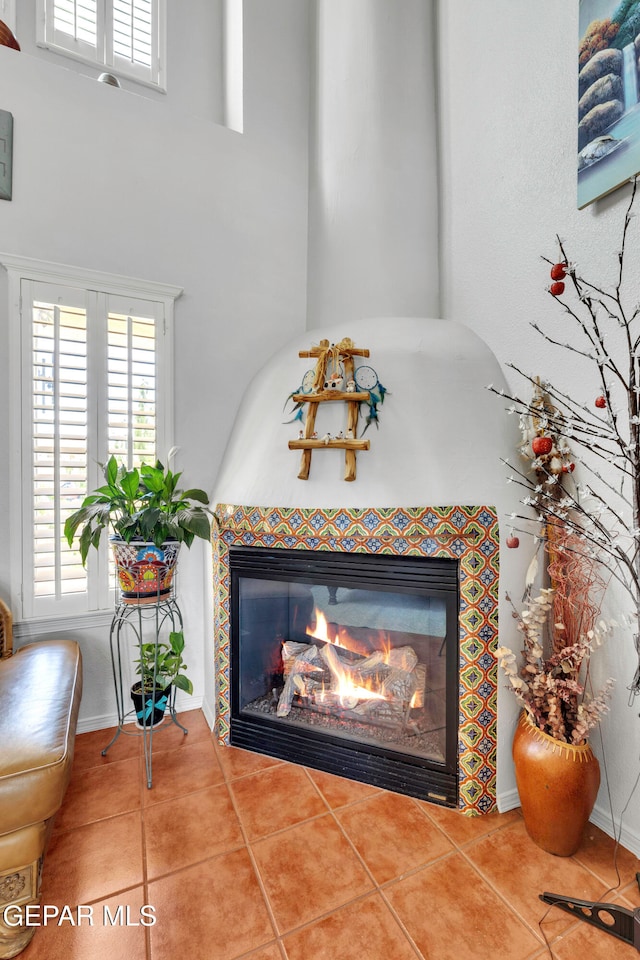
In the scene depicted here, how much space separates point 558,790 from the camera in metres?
1.37

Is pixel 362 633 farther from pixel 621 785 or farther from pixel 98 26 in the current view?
pixel 98 26

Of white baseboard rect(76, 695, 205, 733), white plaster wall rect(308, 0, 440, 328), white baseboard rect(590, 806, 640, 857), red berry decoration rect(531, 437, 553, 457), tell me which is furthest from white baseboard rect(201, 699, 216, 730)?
white plaster wall rect(308, 0, 440, 328)

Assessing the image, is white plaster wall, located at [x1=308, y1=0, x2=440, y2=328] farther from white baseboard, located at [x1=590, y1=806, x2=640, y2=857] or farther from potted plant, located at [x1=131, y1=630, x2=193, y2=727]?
white baseboard, located at [x1=590, y1=806, x2=640, y2=857]

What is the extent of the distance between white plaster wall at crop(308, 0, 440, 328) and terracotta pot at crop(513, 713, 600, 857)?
5.99 ft

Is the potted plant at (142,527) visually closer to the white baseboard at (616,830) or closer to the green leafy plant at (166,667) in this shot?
the green leafy plant at (166,667)

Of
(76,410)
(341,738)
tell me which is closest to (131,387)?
(76,410)

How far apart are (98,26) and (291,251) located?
1.59 metres

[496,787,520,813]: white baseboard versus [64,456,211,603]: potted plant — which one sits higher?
[64,456,211,603]: potted plant

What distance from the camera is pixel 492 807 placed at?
63.1 inches

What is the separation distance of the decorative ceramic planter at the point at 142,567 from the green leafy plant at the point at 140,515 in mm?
33

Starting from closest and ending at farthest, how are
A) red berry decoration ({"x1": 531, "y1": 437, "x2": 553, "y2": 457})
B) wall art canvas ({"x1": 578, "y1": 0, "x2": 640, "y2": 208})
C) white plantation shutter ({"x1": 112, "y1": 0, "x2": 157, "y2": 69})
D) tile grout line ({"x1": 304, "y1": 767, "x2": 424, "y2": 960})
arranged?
tile grout line ({"x1": 304, "y1": 767, "x2": 424, "y2": 960}), wall art canvas ({"x1": 578, "y1": 0, "x2": 640, "y2": 208}), red berry decoration ({"x1": 531, "y1": 437, "x2": 553, "y2": 457}), white plantation shutter ({"x1": 112, "y1": 0, "x2": 157, "y2": 69})

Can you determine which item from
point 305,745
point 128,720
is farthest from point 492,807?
point 128,720

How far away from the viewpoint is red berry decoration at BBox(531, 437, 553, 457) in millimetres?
1460

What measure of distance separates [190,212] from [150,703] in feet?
7.85
